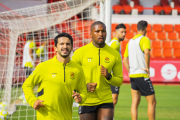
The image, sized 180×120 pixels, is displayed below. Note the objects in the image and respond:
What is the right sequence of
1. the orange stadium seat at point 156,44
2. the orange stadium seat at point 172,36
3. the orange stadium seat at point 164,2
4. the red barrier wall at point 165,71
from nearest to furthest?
the red barrier wall at point 165,71 < the orange stadium seat at point 156,44 < the orange stadium seat at point 172,36 < the orange stadium seat at point 164,2

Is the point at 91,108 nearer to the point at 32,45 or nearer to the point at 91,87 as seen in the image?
the point at 91,87

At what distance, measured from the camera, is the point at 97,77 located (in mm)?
3402

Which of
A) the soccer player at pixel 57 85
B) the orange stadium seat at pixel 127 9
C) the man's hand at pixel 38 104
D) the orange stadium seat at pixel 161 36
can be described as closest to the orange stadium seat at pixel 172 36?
the orange stadium seat at pixel 161 36

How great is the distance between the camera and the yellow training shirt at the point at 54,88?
9.21 ft

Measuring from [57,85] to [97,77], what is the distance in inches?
28.0

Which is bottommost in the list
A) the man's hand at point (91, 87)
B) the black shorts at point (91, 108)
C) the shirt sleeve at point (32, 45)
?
the black shorts at point (91, 108)

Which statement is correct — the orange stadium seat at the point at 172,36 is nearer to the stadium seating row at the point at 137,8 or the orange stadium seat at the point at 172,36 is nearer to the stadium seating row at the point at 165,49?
the stadium seating row at the point at 165,49

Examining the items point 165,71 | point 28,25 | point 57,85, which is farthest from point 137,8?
point 57,85

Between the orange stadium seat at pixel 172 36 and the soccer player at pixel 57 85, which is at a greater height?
the orange stadium seat at pixel 172 36

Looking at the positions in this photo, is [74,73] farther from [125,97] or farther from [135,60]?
[125,97]

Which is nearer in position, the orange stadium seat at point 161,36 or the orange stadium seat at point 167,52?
the orange stadium seat at point 167,52

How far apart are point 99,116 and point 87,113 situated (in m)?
0.17

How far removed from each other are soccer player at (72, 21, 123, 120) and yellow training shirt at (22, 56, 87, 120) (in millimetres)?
441

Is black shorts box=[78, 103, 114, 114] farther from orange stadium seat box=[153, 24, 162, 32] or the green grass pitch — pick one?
orange stadium seat box=[153, 24, 162, 32]
